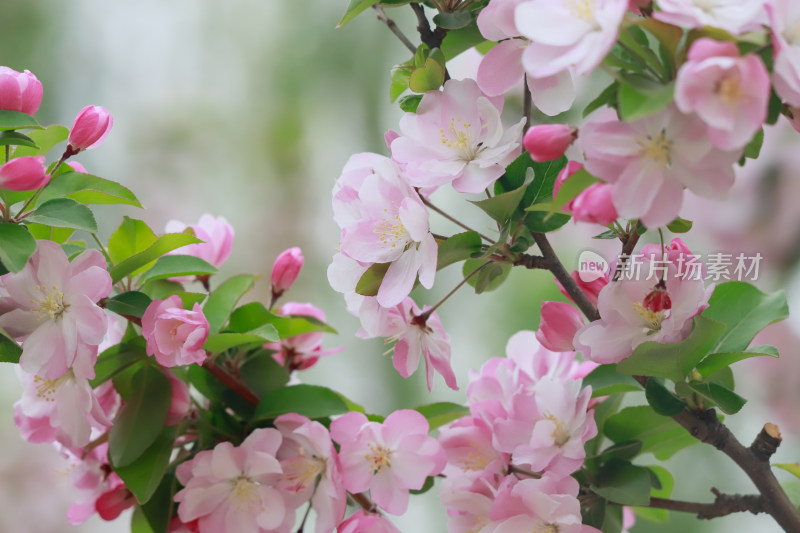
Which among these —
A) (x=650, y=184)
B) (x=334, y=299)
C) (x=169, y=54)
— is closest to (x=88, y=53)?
(x=169, y=54)

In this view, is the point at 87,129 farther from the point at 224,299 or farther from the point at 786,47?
the point at 786,47

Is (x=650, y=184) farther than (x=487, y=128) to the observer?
No

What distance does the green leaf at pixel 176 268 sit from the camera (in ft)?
2.22

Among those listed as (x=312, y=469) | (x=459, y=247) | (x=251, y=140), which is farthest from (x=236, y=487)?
(x=251, y=140)

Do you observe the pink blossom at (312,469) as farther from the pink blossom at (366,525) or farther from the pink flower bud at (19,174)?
the pink flower bud at (19,174)

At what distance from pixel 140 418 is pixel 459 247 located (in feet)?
0.98

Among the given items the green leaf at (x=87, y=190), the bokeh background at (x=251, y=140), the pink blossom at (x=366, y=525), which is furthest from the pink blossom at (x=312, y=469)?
the bokeh background at (x=251, y=140)

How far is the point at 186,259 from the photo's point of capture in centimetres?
69

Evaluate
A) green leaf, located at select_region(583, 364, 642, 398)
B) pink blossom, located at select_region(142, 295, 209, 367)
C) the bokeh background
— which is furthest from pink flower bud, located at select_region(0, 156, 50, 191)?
the bokeh background

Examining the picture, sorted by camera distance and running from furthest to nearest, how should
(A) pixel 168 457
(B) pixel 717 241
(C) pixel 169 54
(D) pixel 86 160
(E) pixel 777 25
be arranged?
(C) pixel 169 54, (D) pixel 86 160, (B) pixel 717 241, (A) pixel 168 457, (E) pixel 777 25

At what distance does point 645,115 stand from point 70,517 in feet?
2.04

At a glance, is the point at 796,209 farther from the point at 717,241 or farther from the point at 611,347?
the point at 611,347

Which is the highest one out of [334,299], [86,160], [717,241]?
[717,241]

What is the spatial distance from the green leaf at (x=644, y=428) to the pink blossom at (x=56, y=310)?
417mm
